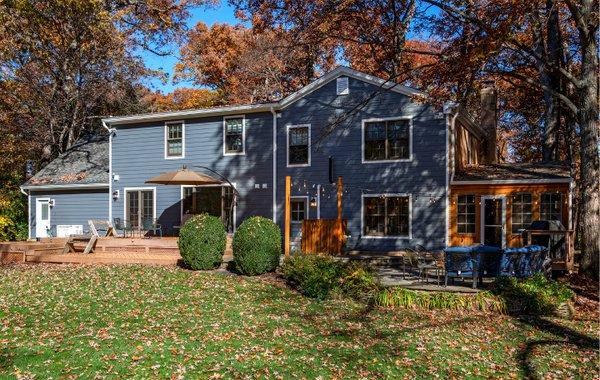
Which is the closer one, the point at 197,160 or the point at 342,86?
the point at 342,86

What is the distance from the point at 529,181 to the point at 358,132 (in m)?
6.09

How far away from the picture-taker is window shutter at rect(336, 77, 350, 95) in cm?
1900

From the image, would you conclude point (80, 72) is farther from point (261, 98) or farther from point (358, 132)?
point (358, 132)

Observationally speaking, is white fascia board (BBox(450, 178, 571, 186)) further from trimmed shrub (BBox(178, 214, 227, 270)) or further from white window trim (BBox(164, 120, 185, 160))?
white window trim (BBox(164, 120, 185, 160))

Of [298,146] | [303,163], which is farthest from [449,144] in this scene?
[298,146]

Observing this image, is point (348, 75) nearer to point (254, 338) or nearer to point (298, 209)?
point (298, 209)

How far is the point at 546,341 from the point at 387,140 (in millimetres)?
10722

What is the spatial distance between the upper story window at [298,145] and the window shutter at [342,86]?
5.99ft

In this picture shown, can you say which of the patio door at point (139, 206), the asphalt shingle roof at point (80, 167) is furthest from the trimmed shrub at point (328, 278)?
the asphalt shingle roof at point (80, 167)

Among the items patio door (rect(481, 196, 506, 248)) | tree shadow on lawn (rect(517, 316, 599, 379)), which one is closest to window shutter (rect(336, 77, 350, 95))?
patio door (rect(481, 196, 506, 248))

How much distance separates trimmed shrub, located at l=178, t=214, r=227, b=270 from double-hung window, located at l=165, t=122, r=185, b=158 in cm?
793

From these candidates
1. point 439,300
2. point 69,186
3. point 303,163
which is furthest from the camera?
point 69,186

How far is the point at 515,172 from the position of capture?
58.5 ft

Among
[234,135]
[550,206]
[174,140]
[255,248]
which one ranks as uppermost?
[234,135]
